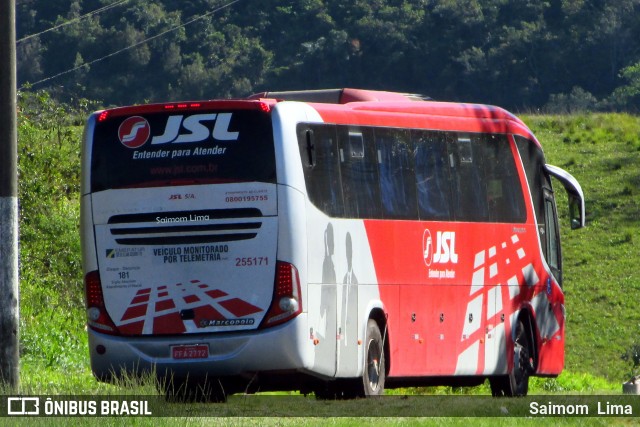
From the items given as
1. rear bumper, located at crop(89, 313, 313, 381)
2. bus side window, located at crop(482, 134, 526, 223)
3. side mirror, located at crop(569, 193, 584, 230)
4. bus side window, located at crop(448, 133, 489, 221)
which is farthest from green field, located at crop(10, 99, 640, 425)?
bus side window, located at crop(448, 133, 489, 221)

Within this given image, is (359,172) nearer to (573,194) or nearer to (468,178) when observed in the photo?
(468,178)

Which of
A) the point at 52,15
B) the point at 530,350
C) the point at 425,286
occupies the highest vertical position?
the point at 52,15

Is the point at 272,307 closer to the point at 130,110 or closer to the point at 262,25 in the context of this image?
the point at 130,110

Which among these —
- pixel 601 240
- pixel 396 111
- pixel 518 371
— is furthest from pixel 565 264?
pixel 396 111

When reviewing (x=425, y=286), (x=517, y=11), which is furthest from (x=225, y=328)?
(x=517, y=11)

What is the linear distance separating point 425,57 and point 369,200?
78494 millimetres

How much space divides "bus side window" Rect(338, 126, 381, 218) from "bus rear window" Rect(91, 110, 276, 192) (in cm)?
146

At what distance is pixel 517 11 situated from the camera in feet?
338

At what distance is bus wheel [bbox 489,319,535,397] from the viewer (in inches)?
778

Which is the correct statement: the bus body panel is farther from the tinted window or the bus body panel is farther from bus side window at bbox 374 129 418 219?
bus side window at bbox 374 129 418 219

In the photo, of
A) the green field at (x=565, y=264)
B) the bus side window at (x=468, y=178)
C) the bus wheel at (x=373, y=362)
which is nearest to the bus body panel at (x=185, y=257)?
the green field at (x=565, y=264)

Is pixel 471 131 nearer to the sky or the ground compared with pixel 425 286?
nearer to the sky

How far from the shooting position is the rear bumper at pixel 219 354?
14.9m

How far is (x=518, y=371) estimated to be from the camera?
2000cm
